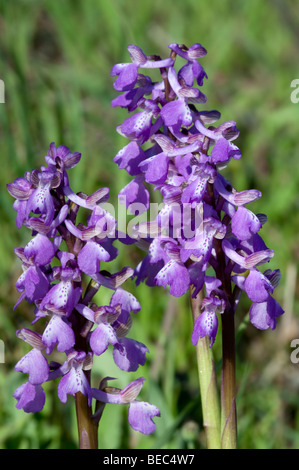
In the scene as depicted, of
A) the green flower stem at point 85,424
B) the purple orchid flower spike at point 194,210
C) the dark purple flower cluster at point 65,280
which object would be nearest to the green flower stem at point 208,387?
the purple orchid flower spike at point 194,210

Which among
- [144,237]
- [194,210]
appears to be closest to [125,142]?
[144,237]

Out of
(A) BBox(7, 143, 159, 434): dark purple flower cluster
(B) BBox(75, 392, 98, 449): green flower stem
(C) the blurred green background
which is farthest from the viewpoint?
(C) the blurred green background

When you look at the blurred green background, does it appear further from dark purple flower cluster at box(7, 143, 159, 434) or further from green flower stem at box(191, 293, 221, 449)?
dark purple flower cluster at box(7, 143, 159, 434)

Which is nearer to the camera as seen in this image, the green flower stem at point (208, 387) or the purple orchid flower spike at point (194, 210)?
the purple orchid flower spike at point (194, 210)

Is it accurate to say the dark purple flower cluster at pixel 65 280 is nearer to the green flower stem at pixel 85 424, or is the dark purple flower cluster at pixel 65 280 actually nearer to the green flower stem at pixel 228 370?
the green flower stem at pixel 85 424

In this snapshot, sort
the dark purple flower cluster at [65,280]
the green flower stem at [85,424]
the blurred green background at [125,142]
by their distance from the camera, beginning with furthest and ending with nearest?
the blurred green background at [125,142]
the green flower stem at [85,424]
the dark purple flower cluster at [65,280]

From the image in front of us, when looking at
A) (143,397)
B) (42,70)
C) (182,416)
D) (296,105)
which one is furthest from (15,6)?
(182,416)

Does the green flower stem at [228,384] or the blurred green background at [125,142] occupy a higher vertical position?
the green flower stem at [228,384]

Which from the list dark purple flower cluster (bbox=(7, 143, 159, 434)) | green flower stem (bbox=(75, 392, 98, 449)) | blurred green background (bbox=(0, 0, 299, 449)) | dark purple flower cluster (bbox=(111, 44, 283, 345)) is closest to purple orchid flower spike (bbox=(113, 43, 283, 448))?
dark purple flower cluster (bbox=(111, 44, 283, 345))
